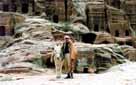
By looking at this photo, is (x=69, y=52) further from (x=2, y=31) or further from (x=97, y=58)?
(x=2, y=31)

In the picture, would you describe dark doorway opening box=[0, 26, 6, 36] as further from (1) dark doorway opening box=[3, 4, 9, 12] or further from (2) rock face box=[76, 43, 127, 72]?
(2) rock face box=[76, 43, 127, 72]

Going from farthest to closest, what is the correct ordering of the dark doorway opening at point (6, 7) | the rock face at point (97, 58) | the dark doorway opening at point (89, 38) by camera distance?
the dark doorway opening at point (6, 7), the dark doorway opening at point (89, 38), the rock face at point (97, 58)

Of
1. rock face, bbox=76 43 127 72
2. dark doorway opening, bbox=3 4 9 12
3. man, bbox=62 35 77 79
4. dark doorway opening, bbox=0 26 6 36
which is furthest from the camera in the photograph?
dark doorway opening, bbox=3 4 9 12

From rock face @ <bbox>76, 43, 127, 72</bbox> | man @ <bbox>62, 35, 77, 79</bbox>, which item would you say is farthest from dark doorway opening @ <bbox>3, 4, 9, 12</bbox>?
man @ <bbox>62, 35, 77, 79</bbox>

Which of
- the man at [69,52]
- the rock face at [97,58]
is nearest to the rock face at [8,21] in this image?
the rock face at [97,58]

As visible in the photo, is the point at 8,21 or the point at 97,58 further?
the point at 8,21

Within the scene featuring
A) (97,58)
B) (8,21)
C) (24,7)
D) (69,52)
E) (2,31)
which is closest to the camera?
(69,52)

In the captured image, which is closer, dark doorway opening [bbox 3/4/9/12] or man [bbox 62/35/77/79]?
man [bbox 62/35/77/79]

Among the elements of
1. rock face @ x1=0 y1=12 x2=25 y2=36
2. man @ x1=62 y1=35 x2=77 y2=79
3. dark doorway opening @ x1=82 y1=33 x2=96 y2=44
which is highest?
A: man @ x1=62 y1=35 x2=77 y2=79

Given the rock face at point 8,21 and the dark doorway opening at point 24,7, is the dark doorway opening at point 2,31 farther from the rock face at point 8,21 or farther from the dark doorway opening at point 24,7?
the dark doorway opening at point 24,7

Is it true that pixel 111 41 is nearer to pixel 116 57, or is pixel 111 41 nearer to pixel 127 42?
pixel 127 42

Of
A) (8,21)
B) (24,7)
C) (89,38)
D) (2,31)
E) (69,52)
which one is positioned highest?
(69,52)

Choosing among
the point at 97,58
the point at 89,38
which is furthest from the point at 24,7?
the point at 97,58

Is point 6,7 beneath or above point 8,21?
above
